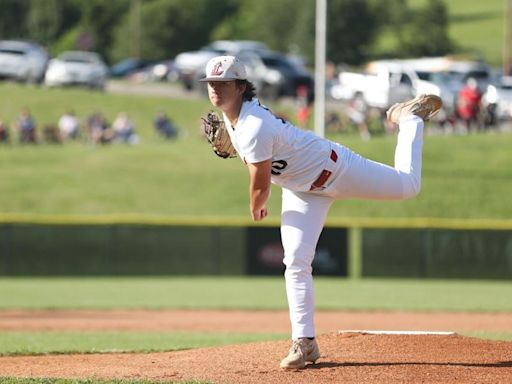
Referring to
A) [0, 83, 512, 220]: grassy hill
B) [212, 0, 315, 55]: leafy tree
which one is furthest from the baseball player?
[212, 0, 315, 55]: leafy tree

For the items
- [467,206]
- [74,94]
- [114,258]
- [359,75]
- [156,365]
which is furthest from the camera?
[74,94]

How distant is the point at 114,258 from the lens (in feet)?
72.0

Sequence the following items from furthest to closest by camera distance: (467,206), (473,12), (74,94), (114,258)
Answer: (473,12) < (74,94) < (467,206) < (114,258)

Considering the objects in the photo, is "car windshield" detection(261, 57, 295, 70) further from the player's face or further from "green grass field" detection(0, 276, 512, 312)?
the player's face

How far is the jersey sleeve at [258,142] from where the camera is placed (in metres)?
6.88

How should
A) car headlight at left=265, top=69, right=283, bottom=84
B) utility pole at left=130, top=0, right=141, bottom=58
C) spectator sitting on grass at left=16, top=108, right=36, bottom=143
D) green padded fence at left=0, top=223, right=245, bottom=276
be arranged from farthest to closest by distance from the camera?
utility pole at left=130, top=0, right=141, bottom=58 → car headlight at left=265, top=69, right=283, bottom=84 → spectator sitting on grass at left=16, top=108, right=36, bottom=143 → green padded fence at left=0, top=223, right=245, bottom=276

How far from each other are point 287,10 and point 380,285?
180 ft

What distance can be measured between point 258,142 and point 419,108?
142cm

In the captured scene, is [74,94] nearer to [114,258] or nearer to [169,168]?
[169,168]

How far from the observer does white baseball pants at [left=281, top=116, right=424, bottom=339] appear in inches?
284

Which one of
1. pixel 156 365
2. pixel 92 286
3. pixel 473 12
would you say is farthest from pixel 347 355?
pixel 473 12

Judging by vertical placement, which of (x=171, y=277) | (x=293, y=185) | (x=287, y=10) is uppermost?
(x=287, y=10)

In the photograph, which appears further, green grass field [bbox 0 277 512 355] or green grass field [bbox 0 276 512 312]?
green grass field [bbox 0 276 512 312]

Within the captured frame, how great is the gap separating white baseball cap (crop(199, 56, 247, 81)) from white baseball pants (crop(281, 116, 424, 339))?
0.84 m
